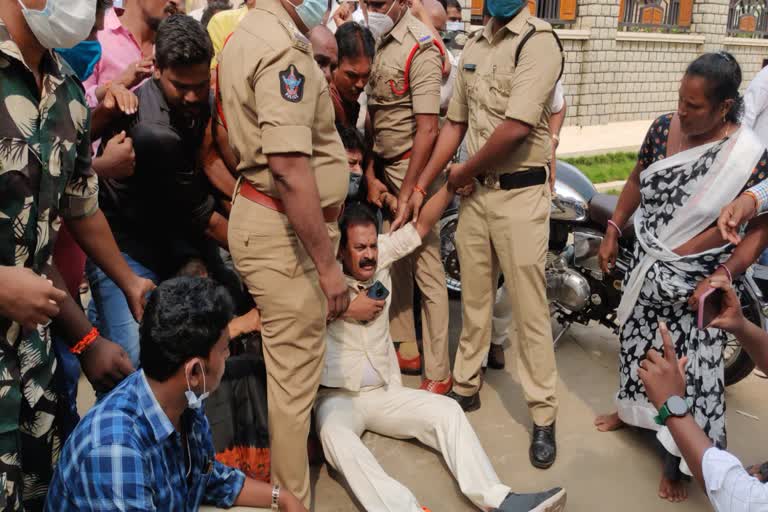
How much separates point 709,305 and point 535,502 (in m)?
1.03

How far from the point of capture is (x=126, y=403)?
171 cm

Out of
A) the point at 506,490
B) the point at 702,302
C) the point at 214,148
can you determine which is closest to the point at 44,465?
the point at 214,148

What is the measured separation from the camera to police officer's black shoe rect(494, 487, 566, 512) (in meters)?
2.46

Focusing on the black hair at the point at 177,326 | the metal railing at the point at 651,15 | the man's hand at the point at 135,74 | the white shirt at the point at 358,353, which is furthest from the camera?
the metal railing at the point at 651,15

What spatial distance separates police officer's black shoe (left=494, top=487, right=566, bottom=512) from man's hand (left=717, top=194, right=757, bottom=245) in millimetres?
1136

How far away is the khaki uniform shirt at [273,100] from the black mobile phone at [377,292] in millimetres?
714

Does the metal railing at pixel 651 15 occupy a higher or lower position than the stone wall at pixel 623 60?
higher

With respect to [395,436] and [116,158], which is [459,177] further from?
[116,158]

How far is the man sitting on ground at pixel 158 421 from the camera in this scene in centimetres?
162

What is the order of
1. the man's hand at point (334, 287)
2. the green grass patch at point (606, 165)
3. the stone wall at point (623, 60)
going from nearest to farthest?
the man's hand at point (334, 287), the green grass patch at point (606, 165), the stone wall at point (623, 60)

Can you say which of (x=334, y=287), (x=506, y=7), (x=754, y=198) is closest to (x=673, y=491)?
(x=754, y=198)

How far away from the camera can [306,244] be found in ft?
7.27

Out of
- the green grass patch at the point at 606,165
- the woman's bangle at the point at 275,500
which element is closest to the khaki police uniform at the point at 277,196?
the woman's bangle at the point at 275,500

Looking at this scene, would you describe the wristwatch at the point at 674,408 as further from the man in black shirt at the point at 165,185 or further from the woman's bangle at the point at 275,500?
the man in black shirt at the point at 165,185
